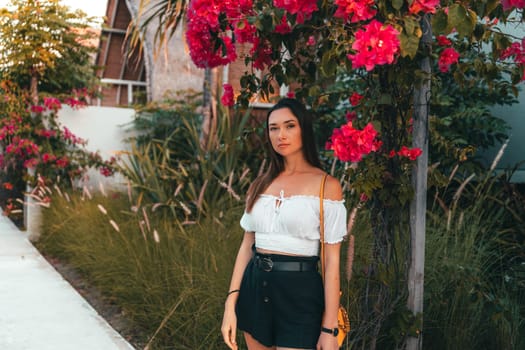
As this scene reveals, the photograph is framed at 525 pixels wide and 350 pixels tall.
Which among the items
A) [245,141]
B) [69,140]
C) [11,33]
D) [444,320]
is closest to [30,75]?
[11,33]

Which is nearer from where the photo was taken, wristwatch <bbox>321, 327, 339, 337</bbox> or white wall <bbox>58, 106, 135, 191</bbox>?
wristwatch <bbox>321, 327, 339, 337</bbox>

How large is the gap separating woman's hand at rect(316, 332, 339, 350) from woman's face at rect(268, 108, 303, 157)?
81 cm

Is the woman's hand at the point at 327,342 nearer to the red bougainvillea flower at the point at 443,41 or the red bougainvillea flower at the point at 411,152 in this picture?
the red bougainvillea flower at the point at 411,152

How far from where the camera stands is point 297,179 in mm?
2727

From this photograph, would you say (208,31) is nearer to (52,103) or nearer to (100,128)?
(52,103)

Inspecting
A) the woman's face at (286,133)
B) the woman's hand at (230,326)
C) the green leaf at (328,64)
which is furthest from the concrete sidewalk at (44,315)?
the green leaf at (328,64)

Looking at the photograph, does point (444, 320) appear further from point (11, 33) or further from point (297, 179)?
point (11, 33)

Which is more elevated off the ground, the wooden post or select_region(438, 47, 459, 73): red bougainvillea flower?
select_region(438, 47, 459, 73): red bougainvillea flower

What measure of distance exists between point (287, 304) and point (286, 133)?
75 cm

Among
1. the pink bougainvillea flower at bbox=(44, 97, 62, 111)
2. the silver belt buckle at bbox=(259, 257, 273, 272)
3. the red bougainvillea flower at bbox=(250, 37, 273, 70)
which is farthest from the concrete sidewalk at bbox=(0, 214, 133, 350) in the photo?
the pink bougainvillea flower at bbox=(44, 97, 62, 111)

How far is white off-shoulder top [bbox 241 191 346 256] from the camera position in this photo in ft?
8.50

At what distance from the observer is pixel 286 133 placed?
2736mm

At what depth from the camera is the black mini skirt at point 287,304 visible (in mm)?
2588

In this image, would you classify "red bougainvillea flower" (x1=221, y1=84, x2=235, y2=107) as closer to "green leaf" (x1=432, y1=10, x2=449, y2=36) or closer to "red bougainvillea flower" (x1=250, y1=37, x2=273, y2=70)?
"red bougainvillea flower" (x1=250, y1=37, x2=273, y2=70)
